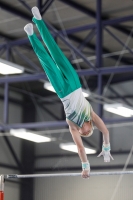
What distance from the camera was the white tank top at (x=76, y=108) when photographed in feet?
22.4

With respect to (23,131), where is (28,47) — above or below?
above

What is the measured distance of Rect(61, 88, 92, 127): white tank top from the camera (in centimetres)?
682

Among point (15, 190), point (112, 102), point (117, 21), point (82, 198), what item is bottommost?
point (82, 198)

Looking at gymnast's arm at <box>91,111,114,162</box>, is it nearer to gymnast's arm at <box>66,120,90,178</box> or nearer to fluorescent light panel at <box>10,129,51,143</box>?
gymnast's arm at <box>66,120,90,178</box>

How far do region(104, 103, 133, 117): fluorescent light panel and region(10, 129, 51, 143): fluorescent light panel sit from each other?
156cm

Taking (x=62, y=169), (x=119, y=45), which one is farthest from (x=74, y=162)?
(x=119, y=45)

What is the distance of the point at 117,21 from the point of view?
11602 mm

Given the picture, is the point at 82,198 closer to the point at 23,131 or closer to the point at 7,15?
the point at 23,131

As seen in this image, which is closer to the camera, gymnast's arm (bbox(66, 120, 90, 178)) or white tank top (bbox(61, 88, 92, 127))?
gymnast's arm (bbox(66, 120, 90, 178))

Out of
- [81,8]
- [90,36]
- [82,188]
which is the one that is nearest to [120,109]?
[90,36]

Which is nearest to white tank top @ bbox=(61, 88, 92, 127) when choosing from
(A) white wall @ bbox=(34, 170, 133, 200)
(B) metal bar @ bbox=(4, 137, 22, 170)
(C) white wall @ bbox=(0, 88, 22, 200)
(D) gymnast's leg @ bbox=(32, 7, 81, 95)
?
(D) gymnast's leg @ bbox=(32, 7, 81, 95)

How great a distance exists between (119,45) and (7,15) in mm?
2402

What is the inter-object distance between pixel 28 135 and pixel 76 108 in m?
6.07

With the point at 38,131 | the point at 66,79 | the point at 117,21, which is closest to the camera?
the point at 66,79
